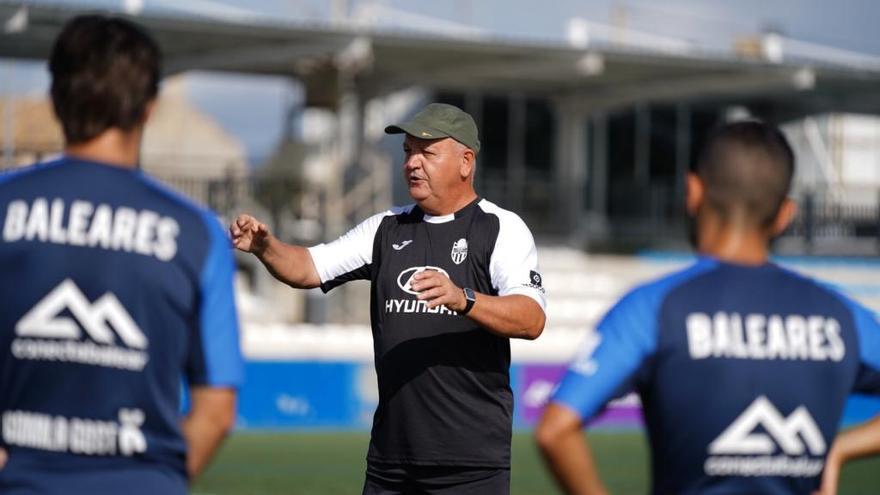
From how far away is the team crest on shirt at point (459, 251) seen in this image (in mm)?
5434

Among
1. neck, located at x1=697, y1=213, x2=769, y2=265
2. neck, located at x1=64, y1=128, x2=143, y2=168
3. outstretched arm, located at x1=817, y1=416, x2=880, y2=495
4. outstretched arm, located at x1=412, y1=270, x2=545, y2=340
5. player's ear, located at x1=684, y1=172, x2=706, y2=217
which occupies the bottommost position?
outstretched arm, located at x1=817, y1=416, x2=880, y2=495

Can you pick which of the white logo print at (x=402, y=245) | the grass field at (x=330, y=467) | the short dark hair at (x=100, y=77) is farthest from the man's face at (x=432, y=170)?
the grass field at (x=330, y=467)

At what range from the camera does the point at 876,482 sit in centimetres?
1288

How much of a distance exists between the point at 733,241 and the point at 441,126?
7.42 feet

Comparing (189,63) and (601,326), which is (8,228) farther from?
(189,63)

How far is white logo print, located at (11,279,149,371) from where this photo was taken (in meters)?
3.21

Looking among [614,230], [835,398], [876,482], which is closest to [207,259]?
[835,398]

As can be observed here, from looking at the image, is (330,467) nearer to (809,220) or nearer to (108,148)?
(108,148)

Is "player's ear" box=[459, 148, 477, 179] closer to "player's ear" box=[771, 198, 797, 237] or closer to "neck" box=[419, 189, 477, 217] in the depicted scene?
"neck" box=[419, 189, 477, 217]

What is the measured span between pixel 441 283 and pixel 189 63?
20846mm

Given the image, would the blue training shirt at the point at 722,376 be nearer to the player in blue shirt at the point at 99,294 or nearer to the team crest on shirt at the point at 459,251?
the player in blue shirt at the point at 99,294

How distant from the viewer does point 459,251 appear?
214 inches

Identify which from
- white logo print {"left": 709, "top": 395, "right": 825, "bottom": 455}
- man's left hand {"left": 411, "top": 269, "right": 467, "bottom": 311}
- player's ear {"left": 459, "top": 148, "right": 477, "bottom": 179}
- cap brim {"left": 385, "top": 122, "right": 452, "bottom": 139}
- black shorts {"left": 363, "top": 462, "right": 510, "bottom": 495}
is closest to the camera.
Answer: white logo print {"left": 709, "top": 395, "right": 825, "bottom": 455}

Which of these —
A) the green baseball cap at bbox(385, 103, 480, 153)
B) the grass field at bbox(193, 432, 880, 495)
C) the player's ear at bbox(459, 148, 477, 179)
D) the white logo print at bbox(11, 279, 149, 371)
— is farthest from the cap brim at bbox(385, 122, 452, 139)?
the grass field at bbox(193, 432, 880, 495)
